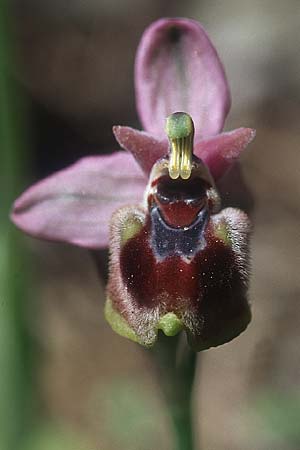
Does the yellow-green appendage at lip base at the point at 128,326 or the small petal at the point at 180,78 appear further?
the small petal at the point at 180,78

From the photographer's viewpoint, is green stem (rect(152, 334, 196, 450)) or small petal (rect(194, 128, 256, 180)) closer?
small petal (rect(194, 128, 256, 180))

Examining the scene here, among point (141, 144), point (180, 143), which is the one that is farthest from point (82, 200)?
point (180, 143)

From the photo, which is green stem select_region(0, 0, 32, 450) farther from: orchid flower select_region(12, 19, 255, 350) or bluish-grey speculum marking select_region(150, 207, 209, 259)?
bluish-grey speculum marking select_region(150, 207, 209, 259)

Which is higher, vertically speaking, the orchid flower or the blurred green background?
the orchid flower

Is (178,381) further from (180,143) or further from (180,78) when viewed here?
(180,78)

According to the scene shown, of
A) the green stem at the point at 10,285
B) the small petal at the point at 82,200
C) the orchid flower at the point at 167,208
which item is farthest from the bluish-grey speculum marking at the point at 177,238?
the green stem at the point at 10,285

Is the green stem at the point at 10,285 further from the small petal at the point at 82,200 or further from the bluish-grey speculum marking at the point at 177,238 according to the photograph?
the bluish-grey speculum marking at the point at 177,238

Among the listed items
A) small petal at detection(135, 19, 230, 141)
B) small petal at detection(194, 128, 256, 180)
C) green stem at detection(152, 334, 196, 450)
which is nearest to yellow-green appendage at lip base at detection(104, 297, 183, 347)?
green stem at detection(152, 334, 196, 450)
